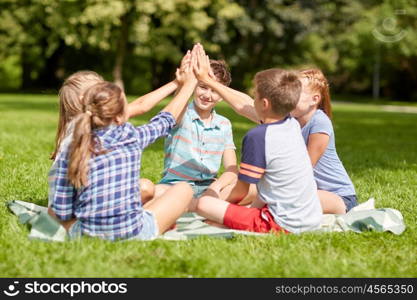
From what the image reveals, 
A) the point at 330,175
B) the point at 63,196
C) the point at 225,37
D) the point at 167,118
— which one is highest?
the point at 225,37

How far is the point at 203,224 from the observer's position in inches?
182

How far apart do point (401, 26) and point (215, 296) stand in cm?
3603

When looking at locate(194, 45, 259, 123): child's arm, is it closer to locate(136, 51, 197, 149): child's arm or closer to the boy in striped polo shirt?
locate(136, 51, 197, 149): child's arm

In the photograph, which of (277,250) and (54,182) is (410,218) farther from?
(54,182)

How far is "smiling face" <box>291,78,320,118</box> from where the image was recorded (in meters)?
4.98

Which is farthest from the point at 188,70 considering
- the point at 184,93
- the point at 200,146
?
the point at 200,146

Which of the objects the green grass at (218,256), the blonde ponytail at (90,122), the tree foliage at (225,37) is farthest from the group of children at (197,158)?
the tree foliage at (225,37)

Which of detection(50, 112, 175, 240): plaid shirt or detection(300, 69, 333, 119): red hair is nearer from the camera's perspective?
detection(50, 112, 175, 240): plaid shirt

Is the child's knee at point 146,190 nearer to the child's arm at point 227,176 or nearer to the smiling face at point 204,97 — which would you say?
the child's arm at point 227,176

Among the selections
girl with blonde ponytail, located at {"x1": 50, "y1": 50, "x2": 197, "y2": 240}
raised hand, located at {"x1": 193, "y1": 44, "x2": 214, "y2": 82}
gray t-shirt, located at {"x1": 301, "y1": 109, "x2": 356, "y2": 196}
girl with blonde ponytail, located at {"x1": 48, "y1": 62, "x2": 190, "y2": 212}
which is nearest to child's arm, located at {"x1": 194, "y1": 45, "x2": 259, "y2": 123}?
raised hand, located at {"x1": 193, "y1": 44, "x2": 214, "y2": 82}

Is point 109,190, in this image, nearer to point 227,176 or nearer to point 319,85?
point 227,176

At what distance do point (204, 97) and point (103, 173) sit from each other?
1.48m

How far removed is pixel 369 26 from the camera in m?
39.1

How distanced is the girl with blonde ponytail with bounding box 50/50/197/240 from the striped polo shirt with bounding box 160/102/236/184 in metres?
0.93
